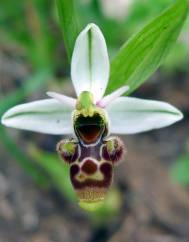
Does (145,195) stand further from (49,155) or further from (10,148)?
(10,148)

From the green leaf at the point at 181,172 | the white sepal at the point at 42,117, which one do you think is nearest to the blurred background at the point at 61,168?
the green leaf at the point at 181,172

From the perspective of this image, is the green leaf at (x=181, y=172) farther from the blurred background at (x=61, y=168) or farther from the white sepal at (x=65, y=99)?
the white sepal at (x=65, y=99)

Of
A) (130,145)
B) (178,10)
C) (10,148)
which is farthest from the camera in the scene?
(130,145)

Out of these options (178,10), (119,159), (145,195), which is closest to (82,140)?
(119,159)

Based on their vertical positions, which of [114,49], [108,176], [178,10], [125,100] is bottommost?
[108,176]

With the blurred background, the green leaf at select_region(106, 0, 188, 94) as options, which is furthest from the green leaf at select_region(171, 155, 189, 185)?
the green leaf at select_region(106, 0, 188, 94)

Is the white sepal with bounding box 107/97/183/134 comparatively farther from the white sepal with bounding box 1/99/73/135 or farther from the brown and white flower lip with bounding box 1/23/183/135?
the white sepal with bounding box 1/99/73/135

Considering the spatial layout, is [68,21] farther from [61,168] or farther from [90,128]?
[61,168]
